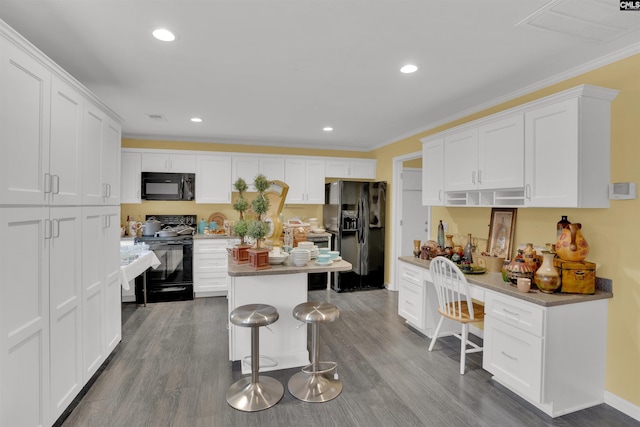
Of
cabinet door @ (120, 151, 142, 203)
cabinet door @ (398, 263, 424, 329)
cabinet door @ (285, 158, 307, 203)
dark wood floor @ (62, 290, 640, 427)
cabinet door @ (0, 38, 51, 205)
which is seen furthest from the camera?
cabinet door @ (285, 158, 307, 203)

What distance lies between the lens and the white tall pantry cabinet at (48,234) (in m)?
1.62

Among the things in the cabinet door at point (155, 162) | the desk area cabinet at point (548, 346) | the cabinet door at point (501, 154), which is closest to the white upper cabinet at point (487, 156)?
the cabinet door at point (501, 154)

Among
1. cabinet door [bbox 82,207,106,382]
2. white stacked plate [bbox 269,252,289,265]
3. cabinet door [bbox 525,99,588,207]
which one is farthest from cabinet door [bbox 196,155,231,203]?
cabinet door [bbox 525,99,588,207]

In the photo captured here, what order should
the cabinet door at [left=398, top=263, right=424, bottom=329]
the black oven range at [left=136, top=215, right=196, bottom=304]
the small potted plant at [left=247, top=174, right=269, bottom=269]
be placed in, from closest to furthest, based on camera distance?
the small potted plant at [left=247, top=174, right=269, bottom=269], the cabinet door at [left=398, top=263, right=424, bottom=329], the black oven range at [left=136, top=215, right=196, bottom=304]

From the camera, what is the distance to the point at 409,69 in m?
2.71

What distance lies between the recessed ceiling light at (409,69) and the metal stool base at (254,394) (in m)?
2.76

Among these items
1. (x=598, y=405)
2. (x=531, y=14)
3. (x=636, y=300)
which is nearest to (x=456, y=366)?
(x=598, y=405)

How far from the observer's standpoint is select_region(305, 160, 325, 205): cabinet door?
586 centimetres

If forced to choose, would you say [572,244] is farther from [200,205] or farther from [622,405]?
[200,205]

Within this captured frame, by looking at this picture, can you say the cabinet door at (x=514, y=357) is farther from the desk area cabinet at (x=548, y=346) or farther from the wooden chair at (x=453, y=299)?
the wooden chair at (x=453, y=299)

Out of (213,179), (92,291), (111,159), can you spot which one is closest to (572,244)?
(92,291)

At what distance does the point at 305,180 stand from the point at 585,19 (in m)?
4.33

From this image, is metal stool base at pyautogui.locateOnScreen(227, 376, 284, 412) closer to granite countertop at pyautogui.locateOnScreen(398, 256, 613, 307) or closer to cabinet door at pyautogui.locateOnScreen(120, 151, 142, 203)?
granite countertop at pyautogui.locateOnScreen(398, 256, 613, 307)

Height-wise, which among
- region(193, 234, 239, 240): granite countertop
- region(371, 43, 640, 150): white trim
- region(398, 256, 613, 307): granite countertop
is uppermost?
region(371, 43, 640, 150): white trim
